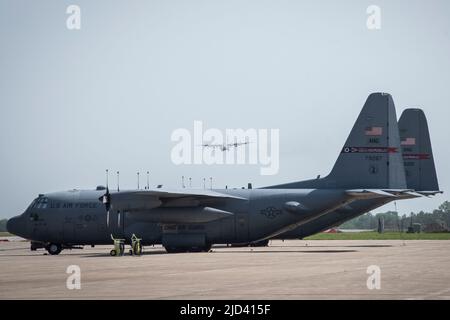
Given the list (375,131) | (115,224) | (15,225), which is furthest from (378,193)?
(15,225)

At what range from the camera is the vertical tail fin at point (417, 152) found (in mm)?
59531

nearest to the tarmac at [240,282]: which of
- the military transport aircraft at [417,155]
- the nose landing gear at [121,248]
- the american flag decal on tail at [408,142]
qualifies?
the nose landing gear at [121,248]

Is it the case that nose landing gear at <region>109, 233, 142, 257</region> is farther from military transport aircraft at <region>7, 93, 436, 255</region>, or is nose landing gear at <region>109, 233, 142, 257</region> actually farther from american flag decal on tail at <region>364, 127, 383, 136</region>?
american flag decal on tail at <region>364, 127, 383, 136</region>

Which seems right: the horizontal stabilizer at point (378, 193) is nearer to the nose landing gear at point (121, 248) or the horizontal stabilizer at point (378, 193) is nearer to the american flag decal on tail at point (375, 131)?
the american flag decal on tail at point (375, 131)

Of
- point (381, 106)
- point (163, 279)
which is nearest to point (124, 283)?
point (163, 279)

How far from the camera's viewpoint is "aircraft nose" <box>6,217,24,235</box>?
53172 millimetres

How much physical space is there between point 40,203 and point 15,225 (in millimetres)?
2842

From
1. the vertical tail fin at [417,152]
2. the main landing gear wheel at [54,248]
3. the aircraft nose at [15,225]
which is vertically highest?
the vertical tail fin at [417,152]

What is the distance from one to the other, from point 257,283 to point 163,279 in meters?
3.65

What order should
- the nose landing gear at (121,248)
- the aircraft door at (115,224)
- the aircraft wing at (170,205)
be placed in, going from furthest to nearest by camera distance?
the aircraft door at (115,224) → the aircraft wing at (170,205) → the nose landing gear at (121,248)

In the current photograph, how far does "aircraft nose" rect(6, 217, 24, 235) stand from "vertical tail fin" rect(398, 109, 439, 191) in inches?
1242

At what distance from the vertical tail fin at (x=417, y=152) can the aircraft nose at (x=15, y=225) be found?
3156 cm

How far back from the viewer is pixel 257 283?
73.4ft

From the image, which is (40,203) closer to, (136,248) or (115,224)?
(115,224)
